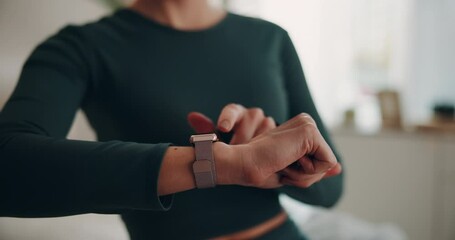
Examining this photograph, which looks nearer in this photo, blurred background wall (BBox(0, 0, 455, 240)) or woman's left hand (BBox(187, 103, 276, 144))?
woman's left hand (BBox(187, 103, 276, 144))

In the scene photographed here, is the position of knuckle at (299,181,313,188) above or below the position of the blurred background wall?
above

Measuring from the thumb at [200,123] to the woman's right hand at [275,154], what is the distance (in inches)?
1.6

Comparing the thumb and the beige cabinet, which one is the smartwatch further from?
the beige cabinet

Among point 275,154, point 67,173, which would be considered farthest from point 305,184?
point 67,173

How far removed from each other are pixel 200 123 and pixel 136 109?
0.16ft

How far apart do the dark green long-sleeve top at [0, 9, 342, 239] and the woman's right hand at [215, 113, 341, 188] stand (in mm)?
44

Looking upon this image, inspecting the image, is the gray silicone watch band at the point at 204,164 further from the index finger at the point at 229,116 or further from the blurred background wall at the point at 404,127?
the blurred background wall at the point at 404,127

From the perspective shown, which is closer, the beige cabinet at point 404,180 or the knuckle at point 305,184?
the knuckle at point 305,184

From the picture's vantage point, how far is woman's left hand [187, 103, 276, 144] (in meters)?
0.29

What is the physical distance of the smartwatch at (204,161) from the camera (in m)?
0.26

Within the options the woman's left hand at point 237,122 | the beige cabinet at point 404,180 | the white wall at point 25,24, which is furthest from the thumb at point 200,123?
the beige cabinet at point 404,180

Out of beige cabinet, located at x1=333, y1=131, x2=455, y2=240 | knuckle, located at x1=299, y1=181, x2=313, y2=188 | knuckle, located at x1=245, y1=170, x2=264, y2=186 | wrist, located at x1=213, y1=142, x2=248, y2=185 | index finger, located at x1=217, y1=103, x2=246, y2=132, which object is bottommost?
beige cabinet, located at x1=333, y1=131, x2=455, y2=240

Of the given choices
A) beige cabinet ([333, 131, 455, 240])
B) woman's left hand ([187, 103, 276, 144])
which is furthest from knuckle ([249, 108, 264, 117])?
beige cabinet ([333, 131, 455, 240])

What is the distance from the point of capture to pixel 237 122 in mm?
306
